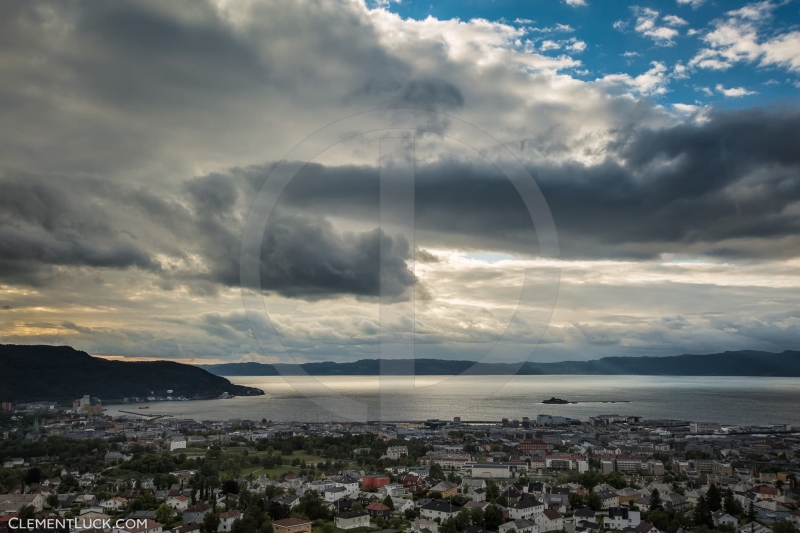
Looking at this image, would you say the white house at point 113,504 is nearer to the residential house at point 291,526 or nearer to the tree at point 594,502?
the residential house at point 291,526

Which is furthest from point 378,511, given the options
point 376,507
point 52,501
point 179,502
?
point 52,501

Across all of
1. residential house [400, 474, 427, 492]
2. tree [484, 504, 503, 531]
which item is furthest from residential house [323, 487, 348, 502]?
tree [484, 504, 503, 531]

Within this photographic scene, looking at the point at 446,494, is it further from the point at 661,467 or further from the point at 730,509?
the point at 661,467

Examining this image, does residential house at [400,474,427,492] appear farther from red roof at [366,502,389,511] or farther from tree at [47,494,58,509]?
tree at [47,494,58,509]

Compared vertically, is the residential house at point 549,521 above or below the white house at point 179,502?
above

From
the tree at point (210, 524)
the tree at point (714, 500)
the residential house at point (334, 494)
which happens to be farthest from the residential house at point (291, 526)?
the tree at point (714, 500)
